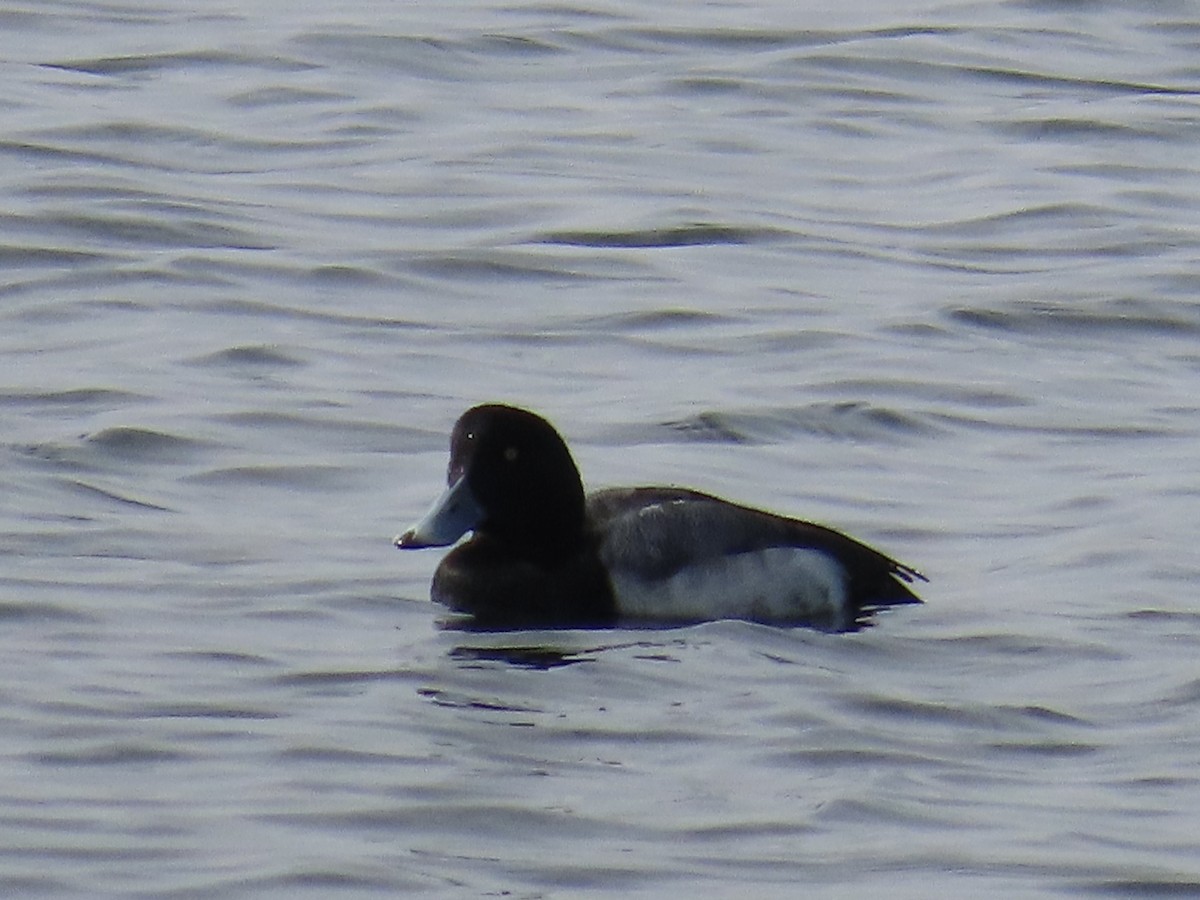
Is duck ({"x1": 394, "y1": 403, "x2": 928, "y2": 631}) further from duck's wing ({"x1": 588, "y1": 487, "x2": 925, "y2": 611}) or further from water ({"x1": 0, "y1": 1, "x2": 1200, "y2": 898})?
water ({"x1": 0, "y1": 1, "x2": 1200, "y2": 898})

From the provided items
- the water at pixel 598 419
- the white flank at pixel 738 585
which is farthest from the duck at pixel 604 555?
the water at pixel 598 419

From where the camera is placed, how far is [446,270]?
43.7ft

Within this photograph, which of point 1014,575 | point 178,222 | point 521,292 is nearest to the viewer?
point 1014,575

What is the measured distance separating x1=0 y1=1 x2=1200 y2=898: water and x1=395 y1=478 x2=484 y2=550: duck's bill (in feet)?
0.73

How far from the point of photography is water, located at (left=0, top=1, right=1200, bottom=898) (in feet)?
22.9

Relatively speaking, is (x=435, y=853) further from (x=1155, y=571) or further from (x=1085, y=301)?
(x=1085, y=301)

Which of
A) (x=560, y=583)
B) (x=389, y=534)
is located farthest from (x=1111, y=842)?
(x=389, y=534)

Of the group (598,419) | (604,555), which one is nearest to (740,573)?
(604,555)

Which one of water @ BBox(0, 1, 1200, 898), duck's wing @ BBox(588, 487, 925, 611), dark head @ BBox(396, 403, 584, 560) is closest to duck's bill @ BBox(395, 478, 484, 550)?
dark head @ BBox(396, 403, 584, 560)

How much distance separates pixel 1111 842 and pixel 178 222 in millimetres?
7777

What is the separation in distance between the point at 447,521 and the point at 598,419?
216cm

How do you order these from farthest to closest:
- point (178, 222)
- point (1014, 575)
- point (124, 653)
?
point (178, 222)
point (1014, 575)
point (124, 653)

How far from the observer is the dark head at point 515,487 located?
8992mm

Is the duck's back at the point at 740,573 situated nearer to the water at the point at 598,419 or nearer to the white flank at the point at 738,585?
the white flank at the point at 738,585
